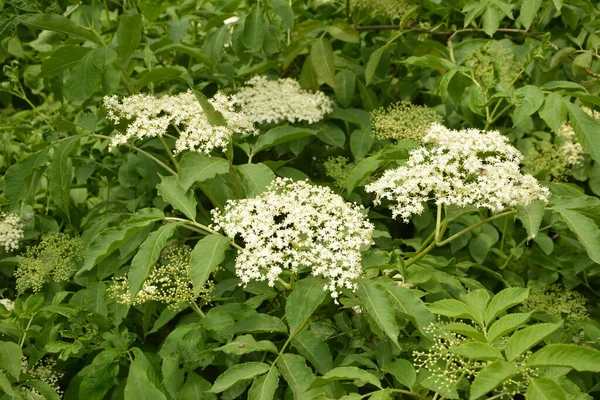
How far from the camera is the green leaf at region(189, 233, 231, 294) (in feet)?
6.81

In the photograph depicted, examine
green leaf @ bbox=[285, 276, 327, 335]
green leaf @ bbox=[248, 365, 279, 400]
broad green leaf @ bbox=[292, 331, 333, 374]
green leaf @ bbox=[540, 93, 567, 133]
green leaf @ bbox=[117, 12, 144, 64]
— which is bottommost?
broad green leaf @ bbox=[292, 331, 333, 374]

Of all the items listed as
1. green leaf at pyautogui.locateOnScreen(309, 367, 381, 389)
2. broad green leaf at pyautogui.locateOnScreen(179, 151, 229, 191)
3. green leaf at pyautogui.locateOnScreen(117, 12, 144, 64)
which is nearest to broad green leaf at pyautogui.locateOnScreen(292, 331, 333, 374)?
green leaf at pyautogui.locateOnScreen(309, 367, 381, 389)

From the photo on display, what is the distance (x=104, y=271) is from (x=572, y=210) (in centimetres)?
187

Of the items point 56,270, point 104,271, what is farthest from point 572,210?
point 56,270

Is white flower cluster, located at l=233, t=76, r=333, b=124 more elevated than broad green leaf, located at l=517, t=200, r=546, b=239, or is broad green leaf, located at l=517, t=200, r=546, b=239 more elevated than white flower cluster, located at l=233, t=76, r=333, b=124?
broad green leaf, located at l=517, t=200, r=546, b=239

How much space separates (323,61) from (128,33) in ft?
3.04

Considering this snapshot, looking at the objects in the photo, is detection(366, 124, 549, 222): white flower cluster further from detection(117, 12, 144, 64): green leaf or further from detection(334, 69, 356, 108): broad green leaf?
detection(117, 12, 144, 64): green leaf

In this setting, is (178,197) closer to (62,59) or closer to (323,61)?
(62,59)

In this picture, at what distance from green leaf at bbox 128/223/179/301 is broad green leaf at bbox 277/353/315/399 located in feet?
1.67

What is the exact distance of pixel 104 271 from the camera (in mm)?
2869

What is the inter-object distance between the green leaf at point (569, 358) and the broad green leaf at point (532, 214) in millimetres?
522

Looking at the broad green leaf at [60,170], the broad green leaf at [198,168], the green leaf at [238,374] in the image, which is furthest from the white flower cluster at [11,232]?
the green leaf at [238,374]

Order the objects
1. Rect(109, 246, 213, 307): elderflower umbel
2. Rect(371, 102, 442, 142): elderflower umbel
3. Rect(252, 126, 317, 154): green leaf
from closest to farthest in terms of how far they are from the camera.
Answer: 1. Rect(109, 246, 213, 307): elderflower umbel
2. Rect(252, 126, 317, 154): green leaf
3. Rect(371, 102, 442, 142): elderflower umbel

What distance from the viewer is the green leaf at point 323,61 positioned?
3.25 meters
